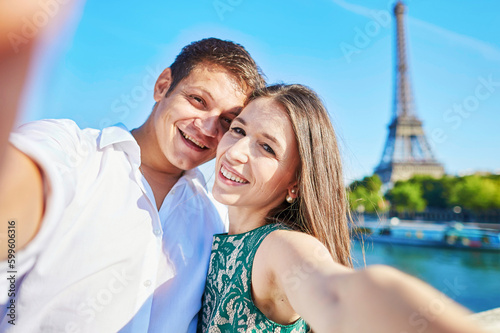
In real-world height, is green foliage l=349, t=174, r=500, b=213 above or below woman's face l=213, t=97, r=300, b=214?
below

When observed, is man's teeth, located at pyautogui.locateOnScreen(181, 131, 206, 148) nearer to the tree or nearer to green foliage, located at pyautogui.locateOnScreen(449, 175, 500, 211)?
green foliage, located at pyautogui.locateOnScreen(449, 175, 500, 211)

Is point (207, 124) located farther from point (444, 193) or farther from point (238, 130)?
point (444, 193)

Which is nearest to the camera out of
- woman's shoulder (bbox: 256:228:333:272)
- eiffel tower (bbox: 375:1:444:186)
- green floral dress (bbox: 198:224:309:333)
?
woman's shoulder (bbox: 256:228:333:272)

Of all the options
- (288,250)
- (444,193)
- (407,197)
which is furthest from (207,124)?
(444,193)

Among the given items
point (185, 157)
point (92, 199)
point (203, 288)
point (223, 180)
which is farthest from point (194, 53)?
point (203, 288)

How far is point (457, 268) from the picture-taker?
46.8 ft

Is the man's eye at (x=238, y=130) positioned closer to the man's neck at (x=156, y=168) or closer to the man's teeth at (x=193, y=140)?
the man's teeth at (x=193, y=140)

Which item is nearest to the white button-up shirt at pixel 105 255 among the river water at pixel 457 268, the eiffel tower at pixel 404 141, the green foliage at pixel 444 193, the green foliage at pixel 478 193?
the river water at pixel 457 268

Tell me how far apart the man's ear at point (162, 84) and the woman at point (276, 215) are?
45 centimetres

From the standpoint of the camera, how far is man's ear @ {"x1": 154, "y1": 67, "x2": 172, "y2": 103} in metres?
1.58

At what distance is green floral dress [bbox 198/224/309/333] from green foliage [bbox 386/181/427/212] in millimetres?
26310

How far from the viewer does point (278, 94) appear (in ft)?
4.09

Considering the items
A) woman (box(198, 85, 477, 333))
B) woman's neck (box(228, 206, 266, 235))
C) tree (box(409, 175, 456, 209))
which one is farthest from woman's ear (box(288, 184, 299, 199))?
tree (box(409, 175, 456, 209))

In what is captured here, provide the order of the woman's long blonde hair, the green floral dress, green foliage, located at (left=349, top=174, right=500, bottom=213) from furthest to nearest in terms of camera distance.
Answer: green foliage, located at (left=349, top=174, right=500, bottom=213) < the woman's long blonde hair < the green floral dress
